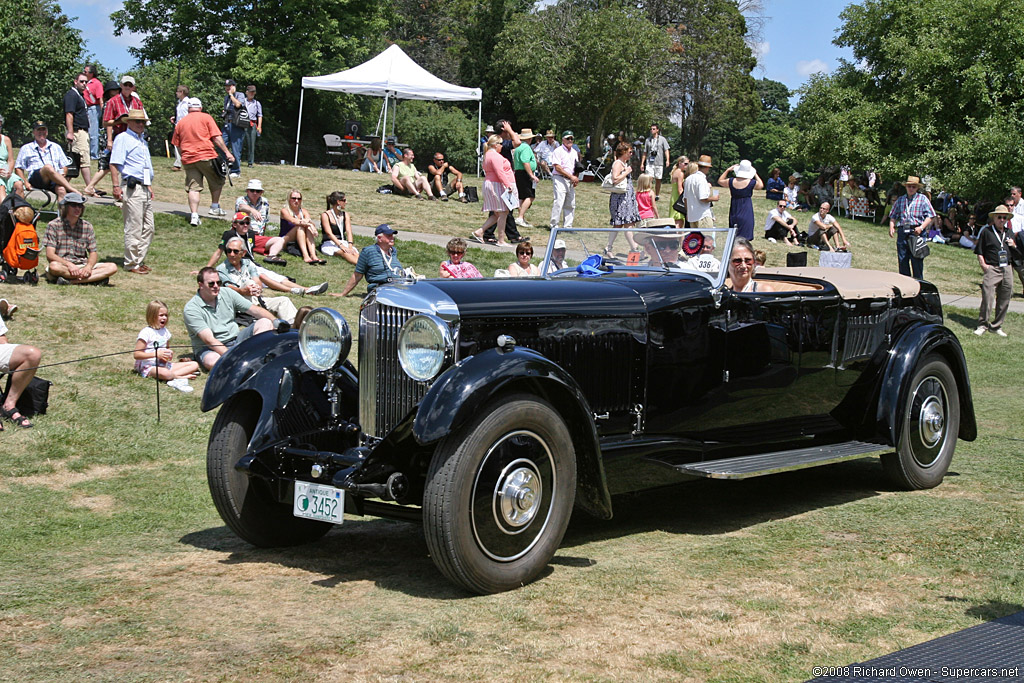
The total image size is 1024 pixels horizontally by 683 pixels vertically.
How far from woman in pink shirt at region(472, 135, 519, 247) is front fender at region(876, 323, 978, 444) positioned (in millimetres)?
9722

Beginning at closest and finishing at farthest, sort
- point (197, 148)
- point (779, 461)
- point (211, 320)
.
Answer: point (779, 461)
point (211, 320)
point (197, 148)

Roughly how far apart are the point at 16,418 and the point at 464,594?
4.89m

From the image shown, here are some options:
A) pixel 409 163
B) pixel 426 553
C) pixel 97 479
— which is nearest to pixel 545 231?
pixel 409 163

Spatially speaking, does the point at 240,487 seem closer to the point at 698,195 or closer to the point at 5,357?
the point at 5,357

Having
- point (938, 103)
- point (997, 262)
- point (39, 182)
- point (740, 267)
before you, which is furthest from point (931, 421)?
point (938, 103)

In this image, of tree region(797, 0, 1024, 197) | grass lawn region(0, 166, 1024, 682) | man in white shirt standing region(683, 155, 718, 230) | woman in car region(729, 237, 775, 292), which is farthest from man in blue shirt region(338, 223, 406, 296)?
tree region(797, 0, 1024, 197)

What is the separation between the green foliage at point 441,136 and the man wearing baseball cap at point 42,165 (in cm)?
1998

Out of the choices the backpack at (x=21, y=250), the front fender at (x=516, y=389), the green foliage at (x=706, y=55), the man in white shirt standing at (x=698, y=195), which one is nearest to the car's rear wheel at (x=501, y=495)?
the front fender at (x=516, y=389)

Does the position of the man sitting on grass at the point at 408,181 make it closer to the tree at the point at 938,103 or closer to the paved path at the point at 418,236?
the paved path at the point at 418,236

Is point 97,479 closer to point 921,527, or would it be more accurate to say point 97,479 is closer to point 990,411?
point 921,527

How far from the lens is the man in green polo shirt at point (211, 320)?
31.4 ft

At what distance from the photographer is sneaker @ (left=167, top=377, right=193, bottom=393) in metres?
9.23

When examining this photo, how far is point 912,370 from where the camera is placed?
267 inches

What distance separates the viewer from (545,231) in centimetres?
1909
